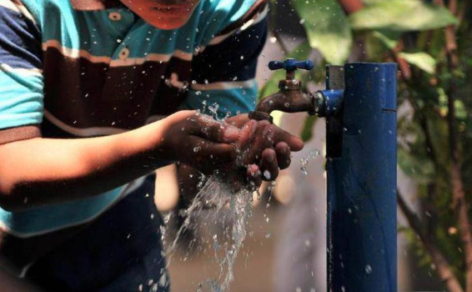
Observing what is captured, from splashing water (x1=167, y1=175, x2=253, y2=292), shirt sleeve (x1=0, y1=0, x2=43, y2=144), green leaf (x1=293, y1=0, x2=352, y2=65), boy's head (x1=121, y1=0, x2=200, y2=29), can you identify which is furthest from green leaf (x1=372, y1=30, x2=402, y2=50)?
shirt sleeve (x1=0, y1=0, x2=43, y2=144)

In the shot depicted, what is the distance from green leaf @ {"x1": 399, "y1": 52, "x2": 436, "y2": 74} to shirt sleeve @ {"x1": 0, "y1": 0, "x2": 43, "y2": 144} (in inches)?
46.6

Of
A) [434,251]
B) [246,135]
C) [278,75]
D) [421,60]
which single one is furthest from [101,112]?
[434,251]

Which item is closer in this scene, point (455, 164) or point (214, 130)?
point (214, 130)

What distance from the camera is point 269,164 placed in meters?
1.56

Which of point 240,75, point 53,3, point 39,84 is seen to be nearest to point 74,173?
point 39,84

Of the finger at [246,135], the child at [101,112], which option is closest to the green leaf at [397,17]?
the child at [101,112]

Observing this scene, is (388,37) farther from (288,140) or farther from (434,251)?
(288,140)

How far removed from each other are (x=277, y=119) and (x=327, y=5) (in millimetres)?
347

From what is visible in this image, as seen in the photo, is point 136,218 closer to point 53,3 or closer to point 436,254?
point 53,3

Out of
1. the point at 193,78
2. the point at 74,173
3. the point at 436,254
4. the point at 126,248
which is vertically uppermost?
the point at 193,78

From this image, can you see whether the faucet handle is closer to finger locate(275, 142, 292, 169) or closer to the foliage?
finger locate(275, 142, 292, 169)

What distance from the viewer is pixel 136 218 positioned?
2.32 m

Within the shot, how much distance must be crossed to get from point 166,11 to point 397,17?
96 centimetres

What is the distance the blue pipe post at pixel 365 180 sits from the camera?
1.68 m
